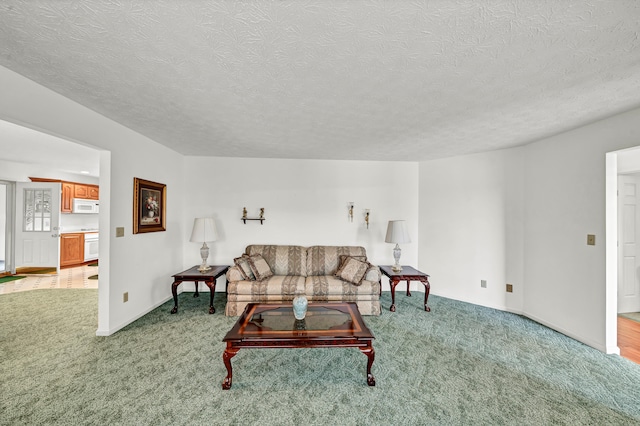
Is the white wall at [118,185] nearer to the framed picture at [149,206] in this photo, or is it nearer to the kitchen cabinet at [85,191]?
the framed picture at [149,206]

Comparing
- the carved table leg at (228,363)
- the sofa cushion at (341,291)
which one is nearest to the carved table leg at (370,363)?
the carved table leg at (228,363)

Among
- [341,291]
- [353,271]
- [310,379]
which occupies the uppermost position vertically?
[353,271]

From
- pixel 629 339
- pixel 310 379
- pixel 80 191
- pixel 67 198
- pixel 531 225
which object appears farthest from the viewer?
pixel 80 191

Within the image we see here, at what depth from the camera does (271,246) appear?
4.11 meters

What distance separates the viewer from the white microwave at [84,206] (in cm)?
641

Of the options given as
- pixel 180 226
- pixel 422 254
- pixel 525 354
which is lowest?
pixel 525 354

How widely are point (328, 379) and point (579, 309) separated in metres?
3.00

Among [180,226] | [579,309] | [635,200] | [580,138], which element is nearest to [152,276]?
[180,226]

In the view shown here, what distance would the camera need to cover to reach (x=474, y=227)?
3926 millimetres

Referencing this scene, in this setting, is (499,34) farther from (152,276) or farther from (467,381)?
(152,276)

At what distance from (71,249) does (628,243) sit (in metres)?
10.9

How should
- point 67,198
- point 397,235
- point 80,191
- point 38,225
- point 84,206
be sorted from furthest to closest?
point 84,206, point 80,191, point 67,198, point 38,225, point 397,235

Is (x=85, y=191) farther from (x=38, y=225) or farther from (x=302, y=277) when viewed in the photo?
(x=302, y=277)

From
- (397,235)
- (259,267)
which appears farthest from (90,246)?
(397,235)
